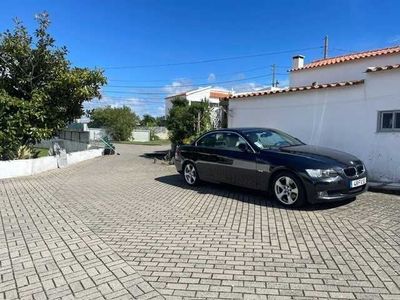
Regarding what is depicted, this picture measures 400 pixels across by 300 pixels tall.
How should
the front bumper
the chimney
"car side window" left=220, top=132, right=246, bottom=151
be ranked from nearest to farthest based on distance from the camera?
the front bumper → "car side window" left=220, top=132, right=246, bottom=151 → the chimney

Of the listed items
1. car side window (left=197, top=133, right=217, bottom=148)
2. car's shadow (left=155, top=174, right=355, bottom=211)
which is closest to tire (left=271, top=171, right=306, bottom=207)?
car's shadow (left=155, top=174, right=355, bottom=211)

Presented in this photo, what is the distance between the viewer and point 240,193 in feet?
27.0

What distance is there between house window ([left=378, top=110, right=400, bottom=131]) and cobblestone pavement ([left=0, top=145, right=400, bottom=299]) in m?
2.14

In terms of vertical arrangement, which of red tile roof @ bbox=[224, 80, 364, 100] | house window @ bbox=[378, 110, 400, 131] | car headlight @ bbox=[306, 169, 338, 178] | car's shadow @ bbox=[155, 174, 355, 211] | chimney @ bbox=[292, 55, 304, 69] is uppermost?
chimney @ bbox=[292, 55, 304, 69]

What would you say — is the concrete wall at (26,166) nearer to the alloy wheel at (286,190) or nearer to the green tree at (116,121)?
the alloy wheel at (286,190)

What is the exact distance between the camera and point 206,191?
339 inches

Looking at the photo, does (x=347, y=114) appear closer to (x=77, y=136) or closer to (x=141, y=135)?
(x=77, y=136)

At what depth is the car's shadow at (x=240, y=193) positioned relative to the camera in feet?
22.6

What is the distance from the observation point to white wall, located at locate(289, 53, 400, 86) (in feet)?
46.0

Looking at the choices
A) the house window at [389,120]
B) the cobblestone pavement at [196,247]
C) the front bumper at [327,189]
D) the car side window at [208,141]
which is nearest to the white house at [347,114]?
the house window at [389,120]

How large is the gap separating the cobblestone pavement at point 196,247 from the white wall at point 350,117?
71.0 inches

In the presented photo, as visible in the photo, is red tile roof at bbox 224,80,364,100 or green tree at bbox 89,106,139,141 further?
green tree at bbox 89,106,139,141

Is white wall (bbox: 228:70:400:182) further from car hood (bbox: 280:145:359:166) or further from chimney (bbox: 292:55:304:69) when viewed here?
chimney (bbox: 292:55:304:69)

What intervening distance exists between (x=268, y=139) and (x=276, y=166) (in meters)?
1.21
